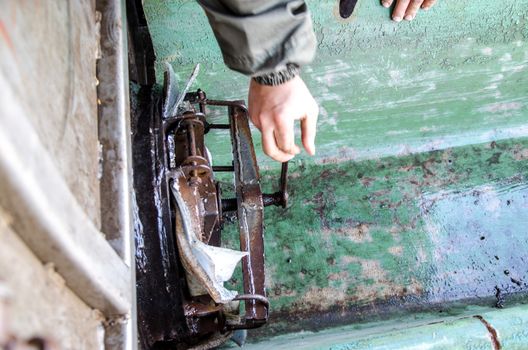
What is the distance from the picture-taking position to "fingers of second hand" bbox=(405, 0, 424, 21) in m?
1.76

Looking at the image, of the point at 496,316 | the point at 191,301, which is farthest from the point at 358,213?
the point at 191,301

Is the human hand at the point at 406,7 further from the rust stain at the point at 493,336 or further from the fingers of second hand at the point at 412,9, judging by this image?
the rust stain at the point at 493,336

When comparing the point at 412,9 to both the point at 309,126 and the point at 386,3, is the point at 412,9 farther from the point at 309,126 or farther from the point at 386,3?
the point at 309,126

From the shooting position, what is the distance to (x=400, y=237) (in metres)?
2.12

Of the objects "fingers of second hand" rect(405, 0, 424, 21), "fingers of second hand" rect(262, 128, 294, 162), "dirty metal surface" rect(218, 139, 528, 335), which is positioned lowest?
"dirty metal surface" rect(218, 139, 528, 335)

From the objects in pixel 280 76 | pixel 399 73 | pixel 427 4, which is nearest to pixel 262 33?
pixel 280 76

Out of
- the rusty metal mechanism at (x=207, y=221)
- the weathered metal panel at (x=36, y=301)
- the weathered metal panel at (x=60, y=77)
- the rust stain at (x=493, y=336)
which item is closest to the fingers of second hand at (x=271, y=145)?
the rusty metal mechanism at (x=207, y=221)

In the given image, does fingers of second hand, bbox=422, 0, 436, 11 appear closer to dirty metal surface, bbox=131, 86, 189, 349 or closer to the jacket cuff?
the jacket cuff

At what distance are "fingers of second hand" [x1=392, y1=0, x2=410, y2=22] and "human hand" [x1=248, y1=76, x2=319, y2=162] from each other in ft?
2.45

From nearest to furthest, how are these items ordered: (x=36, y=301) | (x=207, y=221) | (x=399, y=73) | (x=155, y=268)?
(x=36, y=301), (x=155, y=268), (x=207, y=221), (x=399, y=73)

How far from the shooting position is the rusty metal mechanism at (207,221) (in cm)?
130

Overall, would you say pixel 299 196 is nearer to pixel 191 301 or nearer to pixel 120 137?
pixel 191 301

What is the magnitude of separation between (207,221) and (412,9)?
3.29ft

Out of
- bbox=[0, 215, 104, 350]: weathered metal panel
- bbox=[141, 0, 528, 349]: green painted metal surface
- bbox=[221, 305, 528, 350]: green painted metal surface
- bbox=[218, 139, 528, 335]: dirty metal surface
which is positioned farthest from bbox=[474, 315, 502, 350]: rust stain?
bbox=[0, 215, 104, 350]: weathered metal panel
